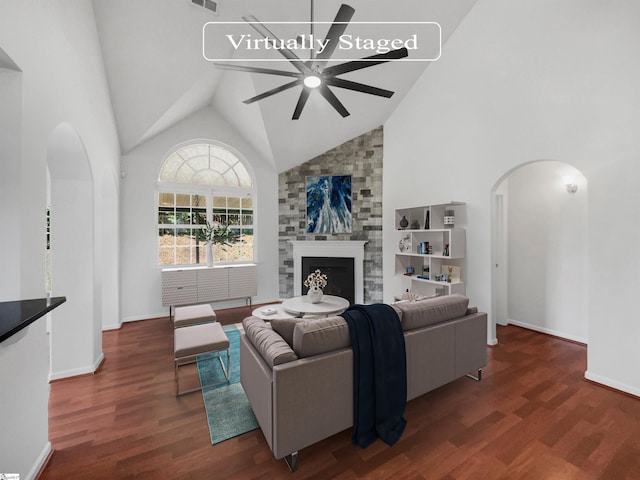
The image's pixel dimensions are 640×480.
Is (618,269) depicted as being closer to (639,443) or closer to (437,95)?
(639,443)

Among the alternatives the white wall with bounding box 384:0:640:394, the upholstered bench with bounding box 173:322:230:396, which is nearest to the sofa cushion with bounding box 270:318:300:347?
the upholstered bench with bounding box 173:322:230:396

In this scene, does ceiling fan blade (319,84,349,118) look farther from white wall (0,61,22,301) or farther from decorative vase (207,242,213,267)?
decorative vase (207,242,213,267)

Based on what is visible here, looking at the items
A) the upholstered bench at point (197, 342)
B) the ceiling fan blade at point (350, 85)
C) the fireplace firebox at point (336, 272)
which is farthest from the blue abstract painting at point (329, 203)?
the upholstered bench at point (197, 342)

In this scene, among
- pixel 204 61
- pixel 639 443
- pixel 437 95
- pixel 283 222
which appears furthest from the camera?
pixel 283 222

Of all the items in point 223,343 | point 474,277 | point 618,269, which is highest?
point 618,269

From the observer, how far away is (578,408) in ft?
7.47

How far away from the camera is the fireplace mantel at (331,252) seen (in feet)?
17.6

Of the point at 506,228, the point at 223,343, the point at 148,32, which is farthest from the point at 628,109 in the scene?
the point at 148,32

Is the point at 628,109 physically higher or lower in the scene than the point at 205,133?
lower

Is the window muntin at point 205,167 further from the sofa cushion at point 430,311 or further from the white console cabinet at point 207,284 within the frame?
the sofa cushion at point 430,311

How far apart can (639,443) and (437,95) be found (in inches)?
168

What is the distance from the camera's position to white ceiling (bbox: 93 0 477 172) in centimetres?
284

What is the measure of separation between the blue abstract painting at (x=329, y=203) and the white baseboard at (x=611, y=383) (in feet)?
12.4

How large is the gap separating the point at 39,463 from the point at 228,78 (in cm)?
442
